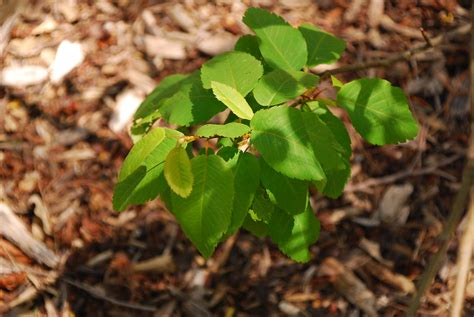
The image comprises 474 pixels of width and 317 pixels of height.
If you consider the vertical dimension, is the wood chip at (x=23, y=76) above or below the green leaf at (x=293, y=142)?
below

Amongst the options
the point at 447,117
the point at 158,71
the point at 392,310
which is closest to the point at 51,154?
the point at 158,71

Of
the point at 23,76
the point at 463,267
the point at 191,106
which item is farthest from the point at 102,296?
the point at 463,267

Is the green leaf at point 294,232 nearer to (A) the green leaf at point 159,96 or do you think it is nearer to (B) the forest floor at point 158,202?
(A) the green leaf at point 159,96

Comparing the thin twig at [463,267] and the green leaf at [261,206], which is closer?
the green leaf at [261,206]

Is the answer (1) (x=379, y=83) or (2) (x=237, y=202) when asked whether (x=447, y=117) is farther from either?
(2) (x=237, y=202)

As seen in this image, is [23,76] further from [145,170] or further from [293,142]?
[293,142]

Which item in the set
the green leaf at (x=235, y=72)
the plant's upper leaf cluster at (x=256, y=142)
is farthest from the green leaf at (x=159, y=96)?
the green leaf at (x=235, y=72)

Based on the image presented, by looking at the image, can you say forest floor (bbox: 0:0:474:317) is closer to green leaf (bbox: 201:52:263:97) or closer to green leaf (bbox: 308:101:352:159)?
green leaf (bbox: 308:101:352:159)
